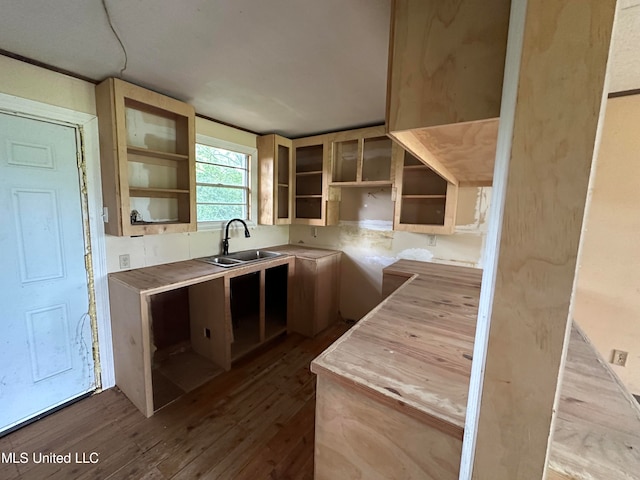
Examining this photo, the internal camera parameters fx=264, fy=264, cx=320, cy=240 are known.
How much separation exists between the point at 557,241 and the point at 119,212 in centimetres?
222

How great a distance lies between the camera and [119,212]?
5.87ft

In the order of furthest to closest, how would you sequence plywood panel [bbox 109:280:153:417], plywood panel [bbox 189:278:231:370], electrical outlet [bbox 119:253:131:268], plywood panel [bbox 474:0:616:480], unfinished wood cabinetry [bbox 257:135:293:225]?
1. unfinished wood cabinetry [bbox 257:135:293:225]
2. plywood panel [bbox 189:278:231:370]
3. electrical outlet [bbox 119:253:131:268]
4. plywood panel [bbox 109:280:153:417]
5. plywood panel [bbox 474:0:616:480]

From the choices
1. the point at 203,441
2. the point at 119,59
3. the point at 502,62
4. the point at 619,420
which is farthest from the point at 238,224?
the point at 619,420

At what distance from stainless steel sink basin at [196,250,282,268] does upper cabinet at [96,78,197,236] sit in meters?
0.40

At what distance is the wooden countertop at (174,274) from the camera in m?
1.76

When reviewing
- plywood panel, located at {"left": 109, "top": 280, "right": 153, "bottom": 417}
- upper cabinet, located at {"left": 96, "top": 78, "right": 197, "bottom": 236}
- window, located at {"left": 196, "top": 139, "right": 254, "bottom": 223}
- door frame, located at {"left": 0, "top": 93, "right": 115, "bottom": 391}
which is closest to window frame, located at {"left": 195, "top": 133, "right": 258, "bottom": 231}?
window, located at {"left": 196, "top": 139, "right": 254, "bottom": 223}

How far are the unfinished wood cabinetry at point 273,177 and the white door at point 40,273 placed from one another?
1.60 meters

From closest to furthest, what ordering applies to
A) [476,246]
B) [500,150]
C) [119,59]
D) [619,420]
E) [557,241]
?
[557,241] < [500,150] < [619,420] < [119,59] < [476,246]

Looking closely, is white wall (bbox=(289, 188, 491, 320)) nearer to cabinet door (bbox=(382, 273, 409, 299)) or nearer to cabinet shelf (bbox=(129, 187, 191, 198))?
cabinet door (bbox=(382, 273, 409, 299))

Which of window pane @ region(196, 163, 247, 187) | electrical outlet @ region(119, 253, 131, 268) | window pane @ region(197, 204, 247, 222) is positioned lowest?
electrical outlet @ region(119, 253, 131, 268)

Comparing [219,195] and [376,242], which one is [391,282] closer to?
[376,242]

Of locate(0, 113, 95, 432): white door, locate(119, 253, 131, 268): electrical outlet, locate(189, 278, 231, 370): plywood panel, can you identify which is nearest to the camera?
locate(0, 113, 95, 432): white door

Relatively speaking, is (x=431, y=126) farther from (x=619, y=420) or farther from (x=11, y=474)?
(x=11, y=474)

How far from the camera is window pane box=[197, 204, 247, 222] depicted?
2.62 metres
